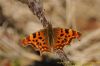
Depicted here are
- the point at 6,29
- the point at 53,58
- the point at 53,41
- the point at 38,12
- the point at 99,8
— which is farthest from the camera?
the point at 99,8

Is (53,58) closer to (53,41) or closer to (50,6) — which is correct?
(50,6)


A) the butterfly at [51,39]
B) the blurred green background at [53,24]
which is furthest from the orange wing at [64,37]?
the blurred green background at [53,24]

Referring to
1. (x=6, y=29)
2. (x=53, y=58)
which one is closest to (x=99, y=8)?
(x=53, y=58)

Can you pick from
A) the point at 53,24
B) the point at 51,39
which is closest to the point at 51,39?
the point at 51,39

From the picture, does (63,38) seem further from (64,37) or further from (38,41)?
(38,41)

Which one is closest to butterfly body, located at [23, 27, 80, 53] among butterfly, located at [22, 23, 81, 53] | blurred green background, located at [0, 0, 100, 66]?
butterfly, located at [22, 23, 81, 53]

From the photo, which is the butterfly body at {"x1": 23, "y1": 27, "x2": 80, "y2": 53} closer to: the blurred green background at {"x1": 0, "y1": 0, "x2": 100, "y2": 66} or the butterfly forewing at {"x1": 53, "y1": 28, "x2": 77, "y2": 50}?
the butterfly forewing at {"x1": 53, "y1": 28, "x2": 77, "y2": 50}

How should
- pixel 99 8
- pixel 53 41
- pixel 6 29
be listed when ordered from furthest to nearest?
pixel 99 8 → pixel 6 29 → pixel 53 41

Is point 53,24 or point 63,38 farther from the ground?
point 53,24
